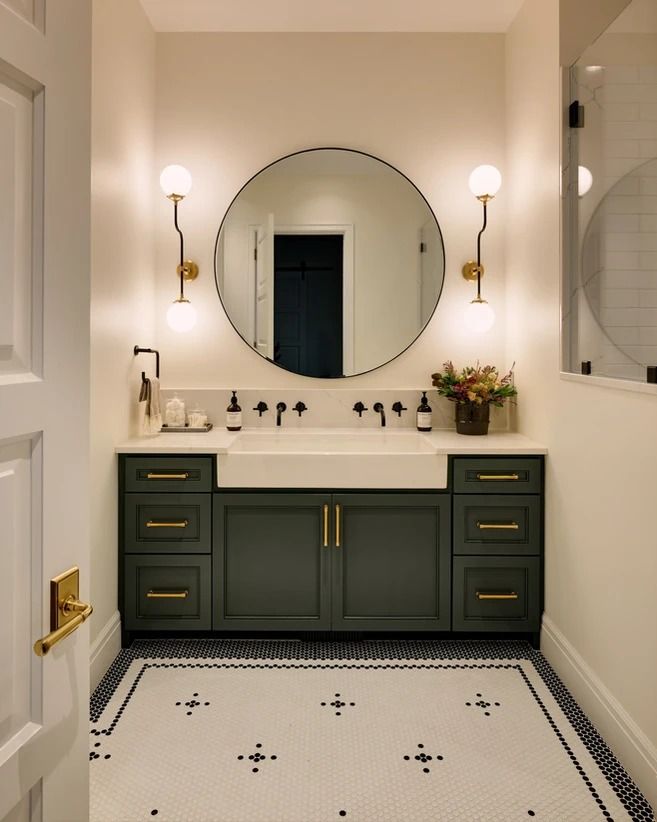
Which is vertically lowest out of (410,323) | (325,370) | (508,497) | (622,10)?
(508,497)

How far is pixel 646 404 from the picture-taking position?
6.36 ft

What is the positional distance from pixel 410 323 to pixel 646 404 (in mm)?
1609

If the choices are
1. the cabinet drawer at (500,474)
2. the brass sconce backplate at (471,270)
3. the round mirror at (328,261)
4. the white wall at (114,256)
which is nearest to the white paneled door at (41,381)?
the white wall at (114,256)

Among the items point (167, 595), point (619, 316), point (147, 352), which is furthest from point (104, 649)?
point (619, 316)

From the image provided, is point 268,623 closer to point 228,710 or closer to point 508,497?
point 228,710

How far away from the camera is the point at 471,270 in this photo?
Result: 340 cm

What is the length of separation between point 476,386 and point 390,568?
0.93m

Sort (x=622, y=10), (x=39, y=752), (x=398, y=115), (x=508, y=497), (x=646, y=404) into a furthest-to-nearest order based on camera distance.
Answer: (x=398, y=115)
(x=508, y=497)
(x=622, y=10)
(x=646, y=404)
(x=39, y=752)

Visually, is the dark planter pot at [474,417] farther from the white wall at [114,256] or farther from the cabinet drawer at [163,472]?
the white wall at [114,256]

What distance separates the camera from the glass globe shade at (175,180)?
320 centimetres

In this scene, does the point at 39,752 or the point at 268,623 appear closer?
the point at 39,752

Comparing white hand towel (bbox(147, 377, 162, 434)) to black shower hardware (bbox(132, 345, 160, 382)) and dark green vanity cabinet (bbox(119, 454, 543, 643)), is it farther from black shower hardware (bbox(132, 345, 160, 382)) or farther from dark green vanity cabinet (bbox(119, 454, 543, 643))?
dark green vanity cabinet (bbox(119, 454, 543, 643))

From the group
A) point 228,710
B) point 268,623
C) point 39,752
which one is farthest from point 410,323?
point 39,752

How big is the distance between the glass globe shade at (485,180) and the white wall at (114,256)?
1561mm
